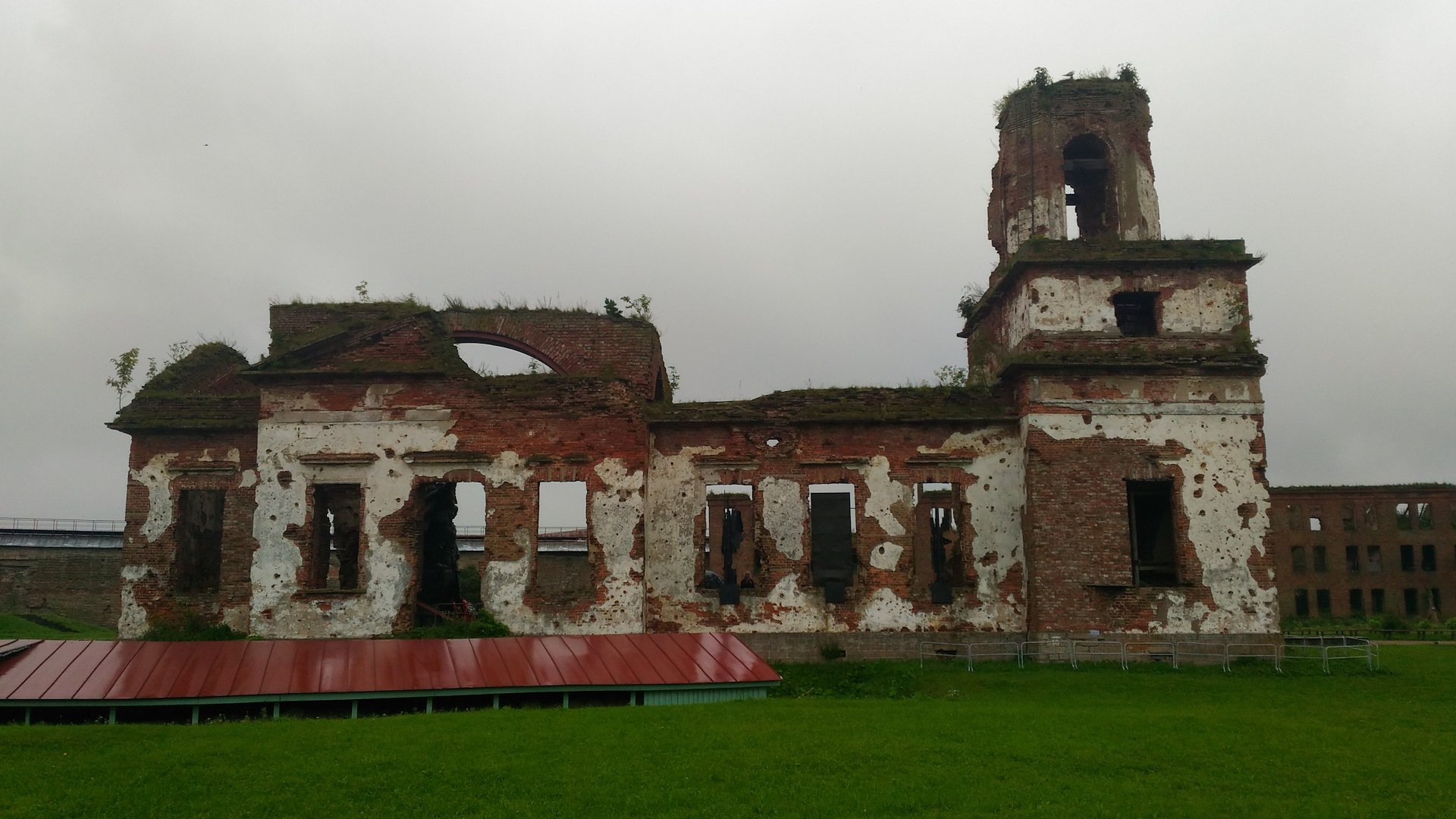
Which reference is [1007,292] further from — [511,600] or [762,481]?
[511,600]

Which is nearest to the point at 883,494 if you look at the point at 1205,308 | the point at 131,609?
the point at 1205,308

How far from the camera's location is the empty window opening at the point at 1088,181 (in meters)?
17.7

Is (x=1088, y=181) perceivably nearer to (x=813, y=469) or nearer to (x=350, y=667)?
(x=813, y=469)

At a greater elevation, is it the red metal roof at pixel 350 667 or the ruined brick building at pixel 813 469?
the ruined brick building at pixel 813 469

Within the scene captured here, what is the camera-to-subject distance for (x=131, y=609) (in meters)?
16.9

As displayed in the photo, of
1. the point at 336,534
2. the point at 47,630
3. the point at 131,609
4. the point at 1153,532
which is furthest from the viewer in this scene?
the point at 47,630

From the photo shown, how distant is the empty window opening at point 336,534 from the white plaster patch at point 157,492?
2.58 metres

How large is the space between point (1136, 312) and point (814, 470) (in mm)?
6152

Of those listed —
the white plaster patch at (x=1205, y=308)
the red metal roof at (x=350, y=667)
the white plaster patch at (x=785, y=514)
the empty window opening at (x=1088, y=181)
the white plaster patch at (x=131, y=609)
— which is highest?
the empty window opening at (x=1088, y=181)

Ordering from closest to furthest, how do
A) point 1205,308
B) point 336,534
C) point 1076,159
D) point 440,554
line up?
1. point 1205,308
2. point 1076,159
3. point 440,554
4. point 336,534

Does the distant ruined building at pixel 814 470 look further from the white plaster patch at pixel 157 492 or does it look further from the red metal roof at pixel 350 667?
the red metal roof at pixel 350 667

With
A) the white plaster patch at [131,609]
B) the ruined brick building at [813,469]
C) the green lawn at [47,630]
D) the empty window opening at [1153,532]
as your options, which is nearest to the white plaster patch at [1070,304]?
the ruined brick building at [813,469]

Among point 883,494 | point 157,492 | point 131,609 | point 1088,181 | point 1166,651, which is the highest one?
point 1088,181

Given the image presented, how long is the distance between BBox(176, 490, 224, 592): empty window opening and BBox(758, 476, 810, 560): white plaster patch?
9546 mm
